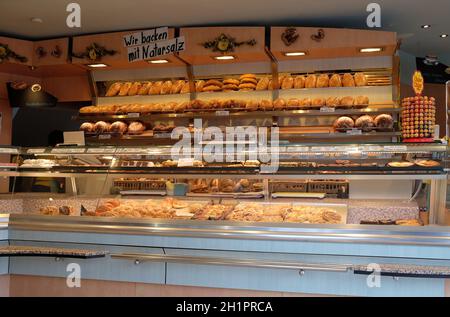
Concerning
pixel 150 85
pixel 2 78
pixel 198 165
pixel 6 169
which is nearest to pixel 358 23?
pixel 150 85

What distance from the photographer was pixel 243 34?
5.82m

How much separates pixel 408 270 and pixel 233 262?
97 centimetres

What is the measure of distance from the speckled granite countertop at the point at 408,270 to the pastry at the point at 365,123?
2.95 m

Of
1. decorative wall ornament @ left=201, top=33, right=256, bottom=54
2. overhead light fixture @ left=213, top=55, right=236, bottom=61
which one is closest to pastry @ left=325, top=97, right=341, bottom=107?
decorative wall ornament @ left=201, top=33, right=256, bottom=54

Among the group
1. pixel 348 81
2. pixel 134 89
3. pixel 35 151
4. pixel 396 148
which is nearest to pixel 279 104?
pixel 348 81

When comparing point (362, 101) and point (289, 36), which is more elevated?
point (289, 36)

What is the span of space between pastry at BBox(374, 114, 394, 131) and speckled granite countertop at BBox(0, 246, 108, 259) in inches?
136

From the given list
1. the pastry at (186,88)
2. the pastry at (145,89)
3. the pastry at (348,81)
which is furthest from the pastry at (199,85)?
the pastry at (348,81)

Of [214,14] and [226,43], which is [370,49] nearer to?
[226,43]

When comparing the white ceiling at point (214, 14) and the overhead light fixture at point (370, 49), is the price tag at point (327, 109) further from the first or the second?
the white ceiling at point (214, 14)

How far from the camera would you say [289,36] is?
5676 millimetres

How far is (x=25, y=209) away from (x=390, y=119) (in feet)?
12.3

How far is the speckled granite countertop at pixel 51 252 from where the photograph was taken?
321 cm
